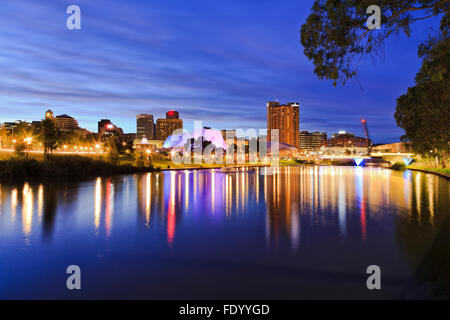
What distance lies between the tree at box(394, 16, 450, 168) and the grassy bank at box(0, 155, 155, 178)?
3928 centimetres

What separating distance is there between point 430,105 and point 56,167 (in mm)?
49535

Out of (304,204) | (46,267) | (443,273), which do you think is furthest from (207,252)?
(304,204)

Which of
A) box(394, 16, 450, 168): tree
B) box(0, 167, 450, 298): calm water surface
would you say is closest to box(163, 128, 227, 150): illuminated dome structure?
box(394, 16, 450, 168): tree

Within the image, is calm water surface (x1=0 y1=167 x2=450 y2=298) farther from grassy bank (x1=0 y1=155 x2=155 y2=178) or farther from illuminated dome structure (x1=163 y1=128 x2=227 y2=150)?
illuminated dome structure (x1=163 y1=128 x2=227 y2=150)

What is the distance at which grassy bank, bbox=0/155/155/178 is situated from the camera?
119 ft

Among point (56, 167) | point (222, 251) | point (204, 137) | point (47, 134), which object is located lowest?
point (222, 251)

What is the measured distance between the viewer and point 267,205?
17234 mm

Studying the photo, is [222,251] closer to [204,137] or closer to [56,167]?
[56,167]

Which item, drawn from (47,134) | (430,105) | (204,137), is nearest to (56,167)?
(47,134)

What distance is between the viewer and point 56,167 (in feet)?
132

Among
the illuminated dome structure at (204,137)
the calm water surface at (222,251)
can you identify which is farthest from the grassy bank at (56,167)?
the illuminated dome structure at (204,137)
